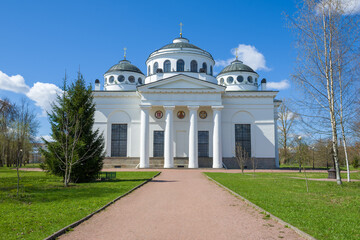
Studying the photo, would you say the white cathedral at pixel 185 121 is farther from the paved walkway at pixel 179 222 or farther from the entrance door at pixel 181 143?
the paved walkway at pixel 179 222

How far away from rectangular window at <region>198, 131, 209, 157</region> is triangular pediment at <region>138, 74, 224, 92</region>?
276 inches

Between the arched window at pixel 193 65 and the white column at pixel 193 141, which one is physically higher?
the arched window at pixel 193 65

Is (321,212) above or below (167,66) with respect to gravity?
below

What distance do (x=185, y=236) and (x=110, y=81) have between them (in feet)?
157

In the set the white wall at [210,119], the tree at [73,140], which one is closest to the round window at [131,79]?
the white wall at [210,119]

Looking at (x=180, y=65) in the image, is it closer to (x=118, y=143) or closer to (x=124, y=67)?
(x=124, y=67)

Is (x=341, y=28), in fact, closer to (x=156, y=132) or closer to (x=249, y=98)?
(x=249, y=98)

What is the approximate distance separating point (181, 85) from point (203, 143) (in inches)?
369

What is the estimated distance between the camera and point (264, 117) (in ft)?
146

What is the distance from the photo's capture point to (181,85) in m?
42.3

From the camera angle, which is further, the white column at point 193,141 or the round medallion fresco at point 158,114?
the round medallion fresco at point 158,114

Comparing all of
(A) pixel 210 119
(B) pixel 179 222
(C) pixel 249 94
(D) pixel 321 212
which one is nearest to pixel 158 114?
(A) pixel 210 119

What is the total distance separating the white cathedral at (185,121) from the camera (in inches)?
1636

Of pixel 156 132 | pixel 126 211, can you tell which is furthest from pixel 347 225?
pixel 156 132
